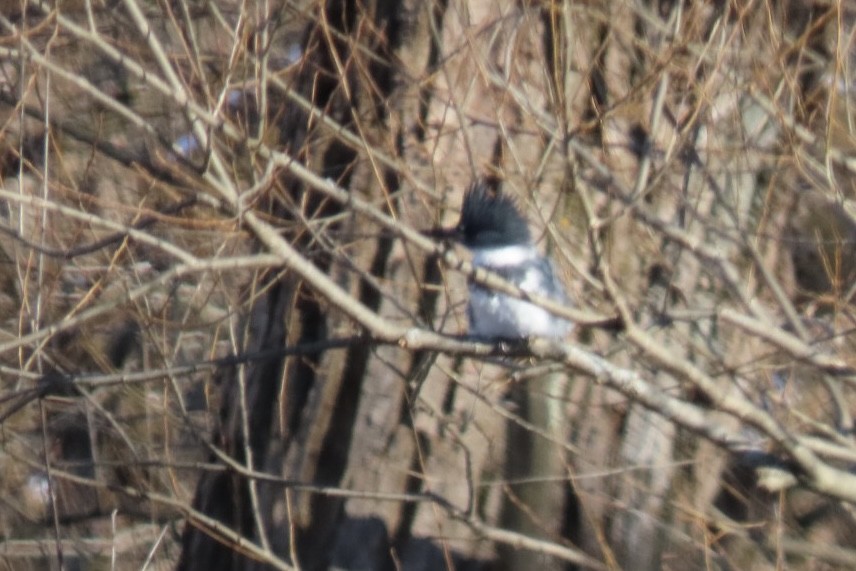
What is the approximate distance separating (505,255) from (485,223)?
12 centimetres

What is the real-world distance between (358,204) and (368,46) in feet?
5.14

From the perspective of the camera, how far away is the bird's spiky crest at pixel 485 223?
4.36 m

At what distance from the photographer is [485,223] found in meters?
4.36

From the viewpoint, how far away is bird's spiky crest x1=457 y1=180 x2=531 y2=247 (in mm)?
4355

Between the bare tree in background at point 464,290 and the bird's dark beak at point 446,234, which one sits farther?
the bird's dark beak at point 446,234

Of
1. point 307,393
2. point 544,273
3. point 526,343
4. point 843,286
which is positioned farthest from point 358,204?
point 843,286

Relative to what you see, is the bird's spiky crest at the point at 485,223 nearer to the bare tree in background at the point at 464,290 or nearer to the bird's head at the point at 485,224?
the bird's head at the point at 485,224

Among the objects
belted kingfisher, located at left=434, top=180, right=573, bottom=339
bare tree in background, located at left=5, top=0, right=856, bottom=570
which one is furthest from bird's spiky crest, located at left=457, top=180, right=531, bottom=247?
bare tree in background, located at left=5, top=0, right=856, bottom=570

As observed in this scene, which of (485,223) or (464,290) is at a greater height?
(485,223)

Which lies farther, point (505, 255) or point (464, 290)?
point (464, 290)

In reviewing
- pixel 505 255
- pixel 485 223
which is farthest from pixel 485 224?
pixel 505 255

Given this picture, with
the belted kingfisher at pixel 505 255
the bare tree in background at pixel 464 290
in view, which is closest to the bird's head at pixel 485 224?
the belted kingfisher at pixel 505 255

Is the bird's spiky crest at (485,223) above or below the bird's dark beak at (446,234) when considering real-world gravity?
above

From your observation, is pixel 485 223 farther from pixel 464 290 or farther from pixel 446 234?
pixel 464 290
